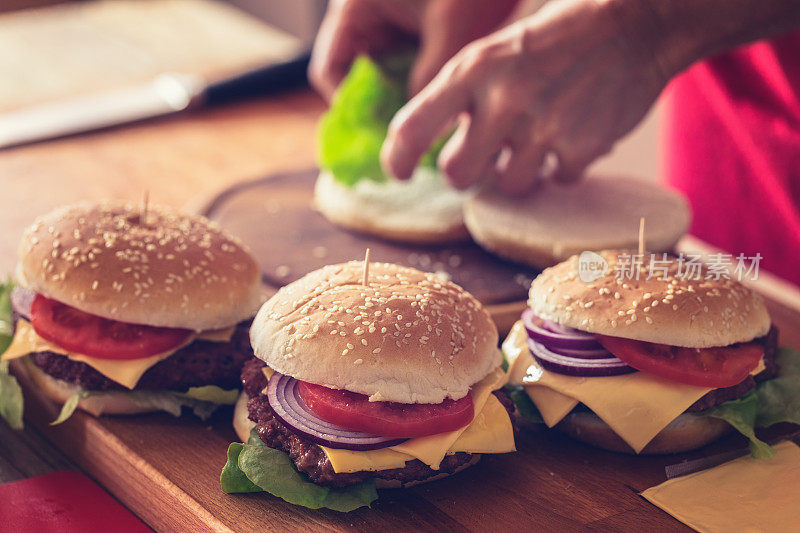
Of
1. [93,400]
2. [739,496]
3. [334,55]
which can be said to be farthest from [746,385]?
[334,55]

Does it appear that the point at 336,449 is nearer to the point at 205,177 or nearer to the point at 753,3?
the point at 753,3

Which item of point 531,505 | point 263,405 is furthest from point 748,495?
point 263,405

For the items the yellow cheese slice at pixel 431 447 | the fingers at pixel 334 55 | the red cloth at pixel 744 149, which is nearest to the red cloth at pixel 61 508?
the yellow cheese slice at pixel 431 447

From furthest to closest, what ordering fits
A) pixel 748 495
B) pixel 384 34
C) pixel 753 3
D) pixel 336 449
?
pixel 384 34, pixel 753 3, pixel 748 495, pixel 336 449

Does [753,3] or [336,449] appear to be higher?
[753,3]

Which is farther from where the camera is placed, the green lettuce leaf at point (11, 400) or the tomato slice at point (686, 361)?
the green lettuce leaf at point (11, 400)

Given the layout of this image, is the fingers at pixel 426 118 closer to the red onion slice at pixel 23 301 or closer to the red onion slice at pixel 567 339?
the red onion slice at pixel 567 339

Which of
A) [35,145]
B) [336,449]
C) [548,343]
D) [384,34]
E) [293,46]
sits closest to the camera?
[336,449]
